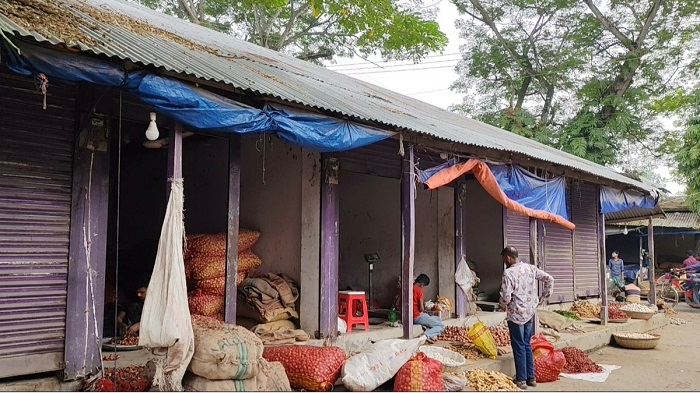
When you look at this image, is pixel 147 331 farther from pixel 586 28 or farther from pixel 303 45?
pixel 586 28

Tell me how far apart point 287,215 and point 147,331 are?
355 centimetres

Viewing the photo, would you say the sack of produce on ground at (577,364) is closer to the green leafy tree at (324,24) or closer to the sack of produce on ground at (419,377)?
the sack of produce on ground at (419,377)

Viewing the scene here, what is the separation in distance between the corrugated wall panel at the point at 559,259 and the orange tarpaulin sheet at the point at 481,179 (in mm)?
4098

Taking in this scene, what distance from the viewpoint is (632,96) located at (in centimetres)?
2558

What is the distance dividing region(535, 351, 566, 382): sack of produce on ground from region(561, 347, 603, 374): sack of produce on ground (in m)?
0.46

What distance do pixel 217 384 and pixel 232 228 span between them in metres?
2.47

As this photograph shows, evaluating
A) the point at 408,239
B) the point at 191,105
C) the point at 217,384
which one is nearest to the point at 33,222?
the point at 191,105

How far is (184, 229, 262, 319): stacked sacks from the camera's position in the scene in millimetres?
6988

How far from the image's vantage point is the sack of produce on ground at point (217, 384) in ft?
15.8

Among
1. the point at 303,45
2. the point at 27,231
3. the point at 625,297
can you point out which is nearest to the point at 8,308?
the point at 27,231

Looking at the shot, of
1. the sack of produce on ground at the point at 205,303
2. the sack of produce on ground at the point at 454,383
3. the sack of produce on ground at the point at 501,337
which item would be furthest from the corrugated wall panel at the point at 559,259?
the sack of produce on ground at the point at 205,303

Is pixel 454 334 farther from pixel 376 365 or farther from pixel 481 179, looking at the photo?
pixel 376 365

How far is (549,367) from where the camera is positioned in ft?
25.1

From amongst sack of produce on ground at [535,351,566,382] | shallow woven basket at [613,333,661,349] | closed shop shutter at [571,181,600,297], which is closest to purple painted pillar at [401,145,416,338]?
sack of produce on ground at [535,351,566,382]
